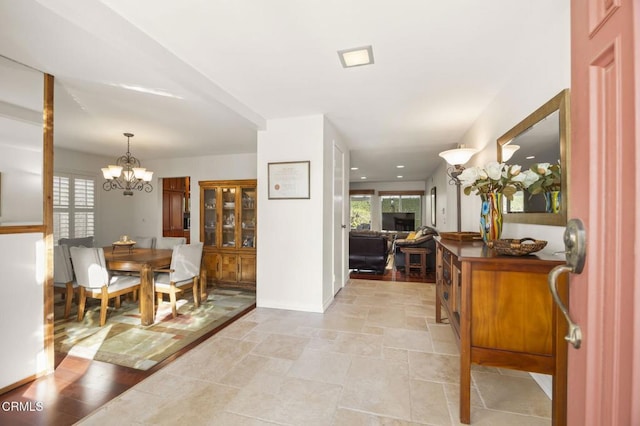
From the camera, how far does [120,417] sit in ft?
5.20

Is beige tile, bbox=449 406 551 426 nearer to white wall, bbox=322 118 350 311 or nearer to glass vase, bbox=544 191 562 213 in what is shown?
glass vase, bbox=544 191 562 213

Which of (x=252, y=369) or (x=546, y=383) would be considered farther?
(x=252, y=369)

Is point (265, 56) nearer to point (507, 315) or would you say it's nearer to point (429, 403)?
point (507, 315)

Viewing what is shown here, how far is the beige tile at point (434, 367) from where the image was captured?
197cm

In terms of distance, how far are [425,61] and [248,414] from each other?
2778 millimetres

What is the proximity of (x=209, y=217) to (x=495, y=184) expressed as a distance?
185 inches

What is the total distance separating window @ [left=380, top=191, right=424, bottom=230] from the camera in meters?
9.83

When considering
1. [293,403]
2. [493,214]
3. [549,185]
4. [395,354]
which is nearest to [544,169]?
[549,185]

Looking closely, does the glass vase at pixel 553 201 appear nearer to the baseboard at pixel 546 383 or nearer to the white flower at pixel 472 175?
the white flower at pixel 472 175

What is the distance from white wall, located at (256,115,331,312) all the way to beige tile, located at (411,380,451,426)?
1.57 m

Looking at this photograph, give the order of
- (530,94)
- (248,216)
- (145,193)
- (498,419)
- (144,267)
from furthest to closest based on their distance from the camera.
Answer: (145,193) → (248,216) → (144,267) → (530,94) → (498,419)

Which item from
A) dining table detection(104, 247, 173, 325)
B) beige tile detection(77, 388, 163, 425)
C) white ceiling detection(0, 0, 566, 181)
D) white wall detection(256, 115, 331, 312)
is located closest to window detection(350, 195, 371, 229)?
white ceiling detection(0, 0, 566, 181)

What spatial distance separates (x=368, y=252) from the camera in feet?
17.8

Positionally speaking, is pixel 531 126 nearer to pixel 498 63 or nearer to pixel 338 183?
pixel 498 63
